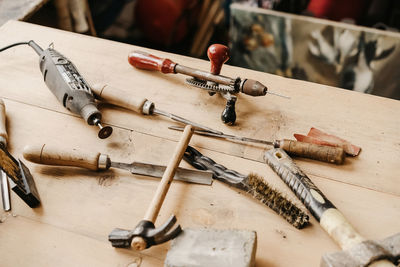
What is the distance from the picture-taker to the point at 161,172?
87cm

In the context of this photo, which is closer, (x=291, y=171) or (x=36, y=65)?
(x=291, y=171)

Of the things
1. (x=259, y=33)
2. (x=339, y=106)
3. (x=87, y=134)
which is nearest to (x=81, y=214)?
(x=87, y=134)

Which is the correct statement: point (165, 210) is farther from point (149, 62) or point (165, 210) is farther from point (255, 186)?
point (149, 62)

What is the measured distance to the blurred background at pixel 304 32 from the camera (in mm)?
1481

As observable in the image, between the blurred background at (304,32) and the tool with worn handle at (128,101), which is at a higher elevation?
the blurred background at (304,32)

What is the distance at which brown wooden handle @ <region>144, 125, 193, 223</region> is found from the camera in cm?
76

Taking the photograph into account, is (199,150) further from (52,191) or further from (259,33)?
(259,33)

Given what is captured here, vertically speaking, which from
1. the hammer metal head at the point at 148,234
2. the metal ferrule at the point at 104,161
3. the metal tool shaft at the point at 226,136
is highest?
the metal tool shaft at the point at 226,136

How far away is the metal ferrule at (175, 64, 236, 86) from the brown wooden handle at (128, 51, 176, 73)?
0.03 metres

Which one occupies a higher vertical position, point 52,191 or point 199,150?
point 199,150

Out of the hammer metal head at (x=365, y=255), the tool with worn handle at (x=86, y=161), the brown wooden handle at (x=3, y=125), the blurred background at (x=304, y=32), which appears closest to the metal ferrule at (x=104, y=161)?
the tool with worn handle at (x=86, y=161)

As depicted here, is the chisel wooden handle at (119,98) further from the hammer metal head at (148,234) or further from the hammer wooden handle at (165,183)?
the hammer metal head at (148,234)

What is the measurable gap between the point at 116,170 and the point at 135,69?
1.30 feet

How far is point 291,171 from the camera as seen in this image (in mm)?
851
